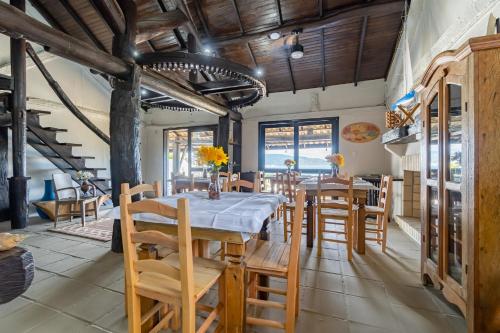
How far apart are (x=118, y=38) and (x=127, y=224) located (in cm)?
306

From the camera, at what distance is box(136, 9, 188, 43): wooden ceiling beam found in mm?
3484

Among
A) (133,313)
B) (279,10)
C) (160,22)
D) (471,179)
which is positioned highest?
(279,10)

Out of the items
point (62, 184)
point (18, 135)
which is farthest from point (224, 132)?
point (18, 135)

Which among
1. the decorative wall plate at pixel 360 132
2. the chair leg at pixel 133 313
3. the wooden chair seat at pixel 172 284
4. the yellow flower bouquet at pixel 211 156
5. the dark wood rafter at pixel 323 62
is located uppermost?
the dark wood rafter at pixel 323 62

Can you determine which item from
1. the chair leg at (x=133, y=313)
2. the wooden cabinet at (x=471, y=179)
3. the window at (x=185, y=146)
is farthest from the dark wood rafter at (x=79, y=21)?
the wooden cabinet at (x=471, y=179)

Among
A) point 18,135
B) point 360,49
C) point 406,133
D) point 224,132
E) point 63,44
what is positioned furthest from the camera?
point 224,132

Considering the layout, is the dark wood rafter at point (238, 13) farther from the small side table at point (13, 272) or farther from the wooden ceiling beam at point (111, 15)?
the small side table at point (13, 272)

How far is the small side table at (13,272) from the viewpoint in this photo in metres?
0.49

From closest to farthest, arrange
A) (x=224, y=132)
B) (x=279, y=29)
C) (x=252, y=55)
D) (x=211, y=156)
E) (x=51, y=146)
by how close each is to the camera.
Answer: (x=211, y=156), (x=279, y=29), (x=51, y=146), (x=252, y=55), (x=224, y=132)

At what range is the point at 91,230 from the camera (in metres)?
3.75

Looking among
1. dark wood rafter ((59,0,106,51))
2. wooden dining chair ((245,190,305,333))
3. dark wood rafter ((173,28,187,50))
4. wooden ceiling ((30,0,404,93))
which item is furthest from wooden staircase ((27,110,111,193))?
wooden dining chair ((245,190,305,333))

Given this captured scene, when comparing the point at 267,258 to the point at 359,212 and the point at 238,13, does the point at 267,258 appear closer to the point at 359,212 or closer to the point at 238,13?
the point at 359,212

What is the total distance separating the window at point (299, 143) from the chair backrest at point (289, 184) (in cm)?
208

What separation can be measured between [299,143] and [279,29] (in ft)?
10.00
